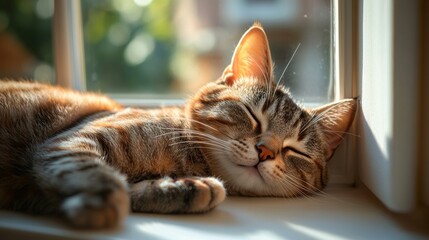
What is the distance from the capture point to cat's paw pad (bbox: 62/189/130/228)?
31.8 inches

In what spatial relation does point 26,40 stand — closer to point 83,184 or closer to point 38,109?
point 38,109

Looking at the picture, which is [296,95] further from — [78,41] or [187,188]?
[78,41]

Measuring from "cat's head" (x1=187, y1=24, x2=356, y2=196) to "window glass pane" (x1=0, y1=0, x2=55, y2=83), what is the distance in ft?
2.93

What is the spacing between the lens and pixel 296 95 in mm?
1577

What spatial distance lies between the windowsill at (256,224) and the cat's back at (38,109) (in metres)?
0.34

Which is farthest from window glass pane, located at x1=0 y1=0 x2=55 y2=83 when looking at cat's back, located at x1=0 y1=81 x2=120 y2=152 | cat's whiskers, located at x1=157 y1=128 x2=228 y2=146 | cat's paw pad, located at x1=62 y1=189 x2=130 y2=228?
cat's paw pad, located at x1=62 y1=189 x2=130 y2=228

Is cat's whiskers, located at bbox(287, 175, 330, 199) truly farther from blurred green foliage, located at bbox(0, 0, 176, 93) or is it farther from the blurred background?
blurred green foliage, located at bbox(0, 0, 176, 93)

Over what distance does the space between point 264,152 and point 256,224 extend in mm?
243

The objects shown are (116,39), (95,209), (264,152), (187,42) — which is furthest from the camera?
(116,39)

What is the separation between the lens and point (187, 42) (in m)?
1.86

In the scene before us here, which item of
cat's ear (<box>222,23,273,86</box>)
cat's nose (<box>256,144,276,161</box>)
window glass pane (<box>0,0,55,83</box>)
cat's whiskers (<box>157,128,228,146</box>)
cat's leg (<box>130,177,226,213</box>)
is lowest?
cat's leg (<box>130,177,226,213</box>)

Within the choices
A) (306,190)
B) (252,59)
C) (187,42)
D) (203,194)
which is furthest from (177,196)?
(187,42)

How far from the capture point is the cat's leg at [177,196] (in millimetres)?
998

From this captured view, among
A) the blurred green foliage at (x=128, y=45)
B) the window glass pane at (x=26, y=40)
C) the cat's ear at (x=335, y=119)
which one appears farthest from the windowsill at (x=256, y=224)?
the window glass pane at (x=26, y=40)
